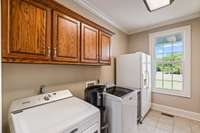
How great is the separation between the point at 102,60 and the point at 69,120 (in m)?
1.36

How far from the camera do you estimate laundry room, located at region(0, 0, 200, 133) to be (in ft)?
3.80

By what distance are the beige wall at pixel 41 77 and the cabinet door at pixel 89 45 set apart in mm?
374

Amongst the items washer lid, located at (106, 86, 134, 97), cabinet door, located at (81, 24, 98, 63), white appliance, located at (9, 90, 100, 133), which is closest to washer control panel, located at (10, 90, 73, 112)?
white appliance, located at (9, 90, 100, 133)

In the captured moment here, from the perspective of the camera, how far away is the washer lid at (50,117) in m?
0.96

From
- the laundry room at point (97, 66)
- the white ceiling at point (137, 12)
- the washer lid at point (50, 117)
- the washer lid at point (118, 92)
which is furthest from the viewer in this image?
the white ceiling at point (137, 12)

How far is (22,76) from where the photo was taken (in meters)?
1.50

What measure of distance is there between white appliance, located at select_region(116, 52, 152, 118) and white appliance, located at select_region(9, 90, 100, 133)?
1809 mm

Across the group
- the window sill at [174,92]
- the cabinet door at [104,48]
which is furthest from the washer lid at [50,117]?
the window sill at [174,92]

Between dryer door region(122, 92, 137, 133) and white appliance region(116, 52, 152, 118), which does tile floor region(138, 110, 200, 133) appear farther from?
dryer door region(122, 92, 137, 133)

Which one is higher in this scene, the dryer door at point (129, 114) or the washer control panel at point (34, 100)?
the washer control panel at point (34, 100)

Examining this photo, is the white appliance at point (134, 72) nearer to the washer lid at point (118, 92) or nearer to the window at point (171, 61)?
the washer lid at point (118, 92)

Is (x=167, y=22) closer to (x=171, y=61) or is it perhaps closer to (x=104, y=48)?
(x=171, y=61)

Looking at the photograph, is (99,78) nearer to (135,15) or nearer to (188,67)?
(135,15)

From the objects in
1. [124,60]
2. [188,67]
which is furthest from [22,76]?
[188,67]
